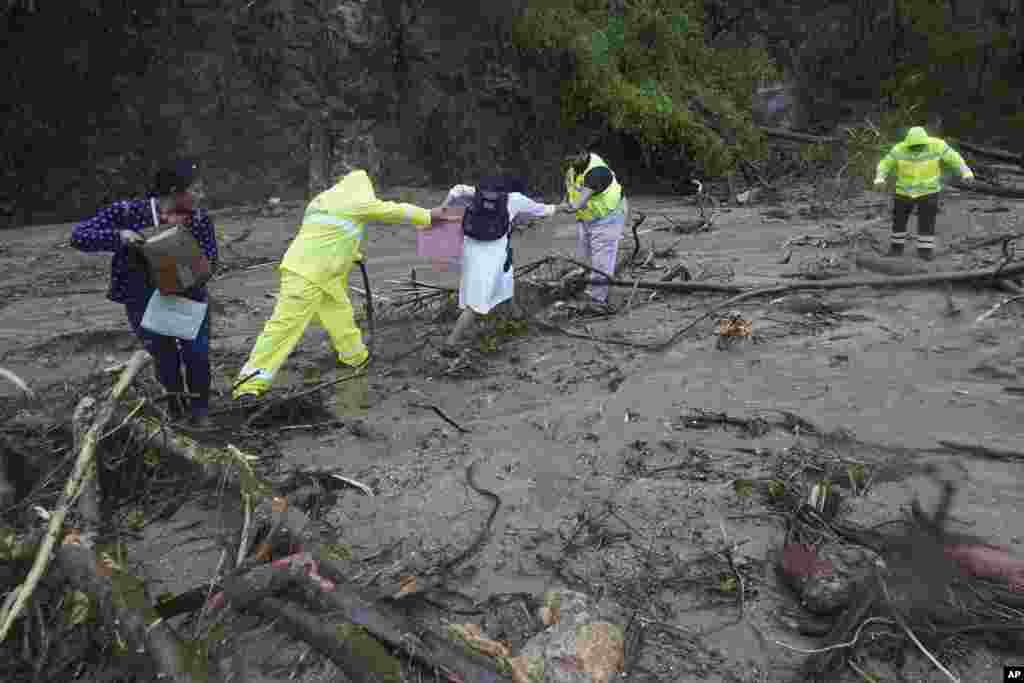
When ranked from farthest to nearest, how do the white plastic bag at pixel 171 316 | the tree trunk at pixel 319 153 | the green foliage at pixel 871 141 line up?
the green foliage at pixel 871 141 < the tree trunk at pixel 319 153 < the white plastic bag at pixel 171 316

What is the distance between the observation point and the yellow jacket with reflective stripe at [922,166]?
26.3 feet

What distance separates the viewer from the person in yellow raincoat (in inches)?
212

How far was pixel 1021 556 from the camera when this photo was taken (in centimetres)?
309

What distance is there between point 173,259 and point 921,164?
731 cm

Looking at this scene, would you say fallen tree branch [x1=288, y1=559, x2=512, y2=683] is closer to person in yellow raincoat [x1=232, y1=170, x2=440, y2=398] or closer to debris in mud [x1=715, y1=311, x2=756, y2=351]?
person in yellow raincoat [x1=232, y1=170, x2=440, y2=398]

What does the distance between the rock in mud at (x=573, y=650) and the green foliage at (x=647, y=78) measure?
12809mm

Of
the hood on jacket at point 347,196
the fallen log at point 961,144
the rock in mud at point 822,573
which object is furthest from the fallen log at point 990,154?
the rock in mud at point 822,573

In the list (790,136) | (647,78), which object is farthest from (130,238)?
(790,136)

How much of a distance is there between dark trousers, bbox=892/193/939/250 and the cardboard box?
7.21m

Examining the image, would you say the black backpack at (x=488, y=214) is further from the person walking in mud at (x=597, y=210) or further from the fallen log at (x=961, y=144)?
the fallen log at (x=961, y=144)

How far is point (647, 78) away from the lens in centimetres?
1537

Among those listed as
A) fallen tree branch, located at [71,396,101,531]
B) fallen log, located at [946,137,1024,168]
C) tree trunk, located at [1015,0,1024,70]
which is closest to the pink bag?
fallen tree branch, located at [71,396,101,531]

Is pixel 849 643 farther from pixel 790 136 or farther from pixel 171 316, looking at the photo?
pixel 790 136

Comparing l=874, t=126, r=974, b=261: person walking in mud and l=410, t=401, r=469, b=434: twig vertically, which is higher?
l=874, t=126, r=974, b=261: person walking in mud
